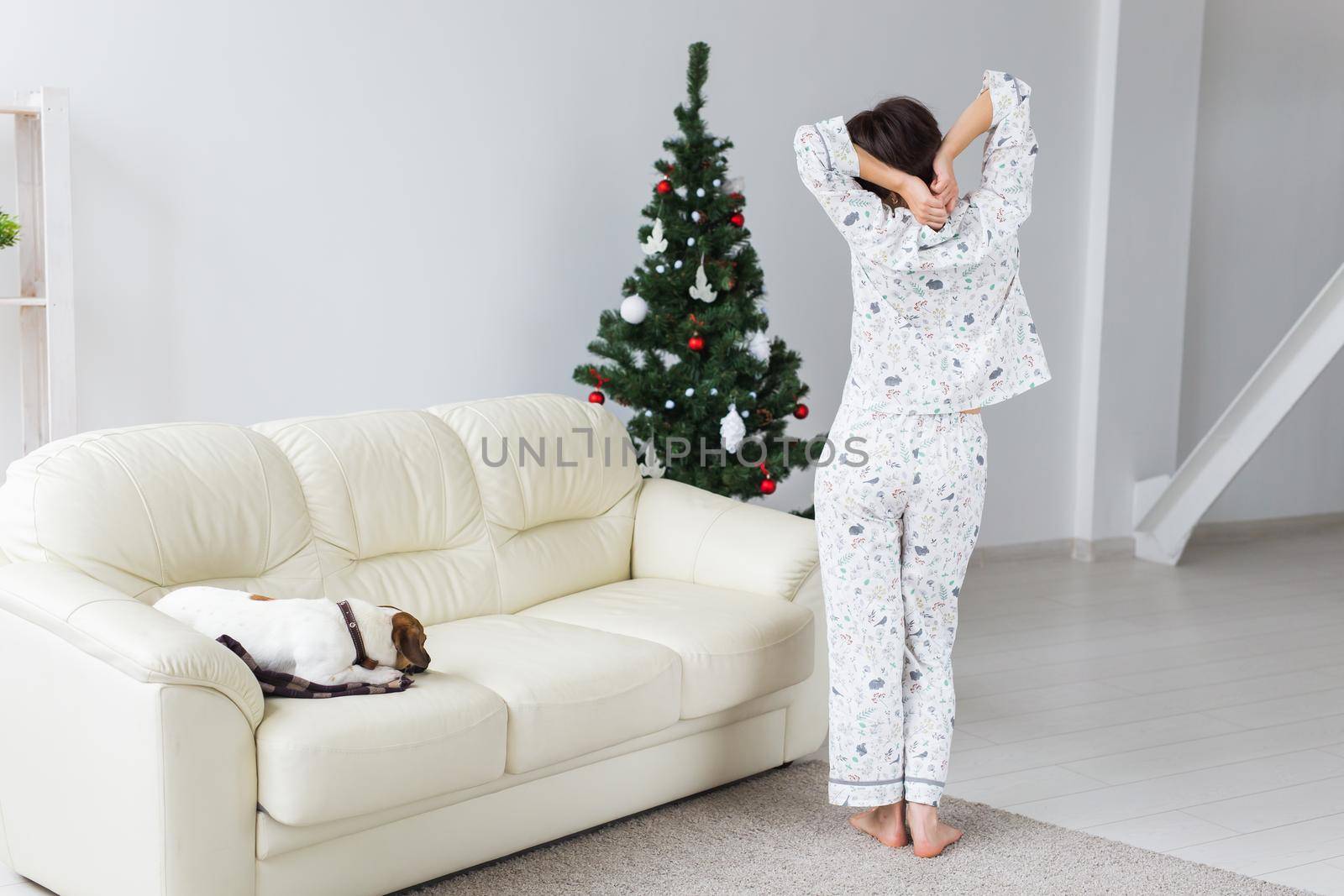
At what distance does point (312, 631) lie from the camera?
250cm

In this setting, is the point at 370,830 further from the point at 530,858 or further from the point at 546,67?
the point at 546,67

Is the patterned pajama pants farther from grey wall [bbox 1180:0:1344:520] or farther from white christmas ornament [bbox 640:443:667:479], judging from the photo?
grey wall [bbox 1180:0:1344:520]

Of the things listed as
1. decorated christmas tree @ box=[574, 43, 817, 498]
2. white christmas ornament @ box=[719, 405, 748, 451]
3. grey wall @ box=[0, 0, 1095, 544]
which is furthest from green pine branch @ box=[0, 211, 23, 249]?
white christmas ornament @ box=[719, 405, 748, 451]

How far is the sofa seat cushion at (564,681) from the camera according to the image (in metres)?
2.67

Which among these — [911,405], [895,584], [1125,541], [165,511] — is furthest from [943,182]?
[1125,541]

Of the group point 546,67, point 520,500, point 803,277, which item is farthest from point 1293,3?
point 520,500

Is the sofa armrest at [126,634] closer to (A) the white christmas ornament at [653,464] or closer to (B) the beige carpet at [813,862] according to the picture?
(B) the beige carpet at [813,862]

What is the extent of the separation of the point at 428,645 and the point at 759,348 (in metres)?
1.59

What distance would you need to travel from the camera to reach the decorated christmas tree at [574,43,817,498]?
4.07 metres

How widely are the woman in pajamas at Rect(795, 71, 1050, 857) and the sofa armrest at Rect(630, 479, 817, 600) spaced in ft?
1.54

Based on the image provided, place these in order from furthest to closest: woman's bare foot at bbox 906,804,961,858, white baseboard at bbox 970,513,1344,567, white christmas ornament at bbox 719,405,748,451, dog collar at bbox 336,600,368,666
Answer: white baseboard at bbox 970,513,1344,567 → white christmas ornament at bbox 719,405,748,451 → woman's bare foot at bbox 906,804,961,858 → dog collar at bbox 336,600,368,666

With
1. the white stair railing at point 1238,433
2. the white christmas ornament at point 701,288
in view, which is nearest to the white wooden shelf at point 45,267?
the white christmas ornament at point 701,288

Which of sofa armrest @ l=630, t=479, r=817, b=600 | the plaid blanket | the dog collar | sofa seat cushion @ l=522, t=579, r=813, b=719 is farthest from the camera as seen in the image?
sofa armrest @ l=630, t=479, r=817, b=600

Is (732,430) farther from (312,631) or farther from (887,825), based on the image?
(312,631)
